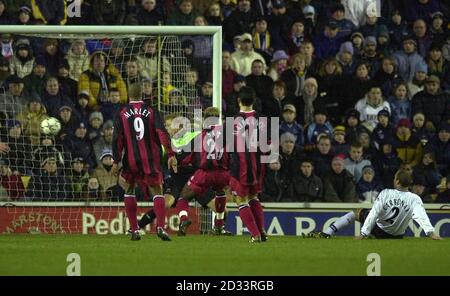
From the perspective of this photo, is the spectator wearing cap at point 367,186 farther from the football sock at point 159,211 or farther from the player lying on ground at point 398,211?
the football sock at point 159,211

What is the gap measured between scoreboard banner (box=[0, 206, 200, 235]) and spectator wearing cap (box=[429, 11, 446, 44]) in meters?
5.27

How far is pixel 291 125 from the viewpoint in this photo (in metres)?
18.0

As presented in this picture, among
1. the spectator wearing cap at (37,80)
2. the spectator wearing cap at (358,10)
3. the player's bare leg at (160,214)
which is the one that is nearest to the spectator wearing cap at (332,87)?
the spectator wearing cap at (358,10)

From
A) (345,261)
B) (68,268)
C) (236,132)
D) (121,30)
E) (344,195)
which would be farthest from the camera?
(344,195)

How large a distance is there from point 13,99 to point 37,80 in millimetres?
646

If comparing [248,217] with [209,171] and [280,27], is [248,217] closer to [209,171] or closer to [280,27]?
[209,171]

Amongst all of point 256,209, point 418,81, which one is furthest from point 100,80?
point 418,81

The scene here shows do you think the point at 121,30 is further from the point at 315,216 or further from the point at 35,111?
the point at 315,216

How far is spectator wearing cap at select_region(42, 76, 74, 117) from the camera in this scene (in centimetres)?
1738

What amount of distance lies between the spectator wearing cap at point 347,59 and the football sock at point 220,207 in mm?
3629

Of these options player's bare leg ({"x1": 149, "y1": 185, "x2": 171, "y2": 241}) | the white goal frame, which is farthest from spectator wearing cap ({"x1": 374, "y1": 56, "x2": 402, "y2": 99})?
player's bare leg ({"x1": 149, "y1": 185, "x2": 171, "y2": 241})

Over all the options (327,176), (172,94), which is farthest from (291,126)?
(172,94)

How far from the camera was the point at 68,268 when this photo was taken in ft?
35.4

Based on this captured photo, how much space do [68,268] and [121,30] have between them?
5.97m
